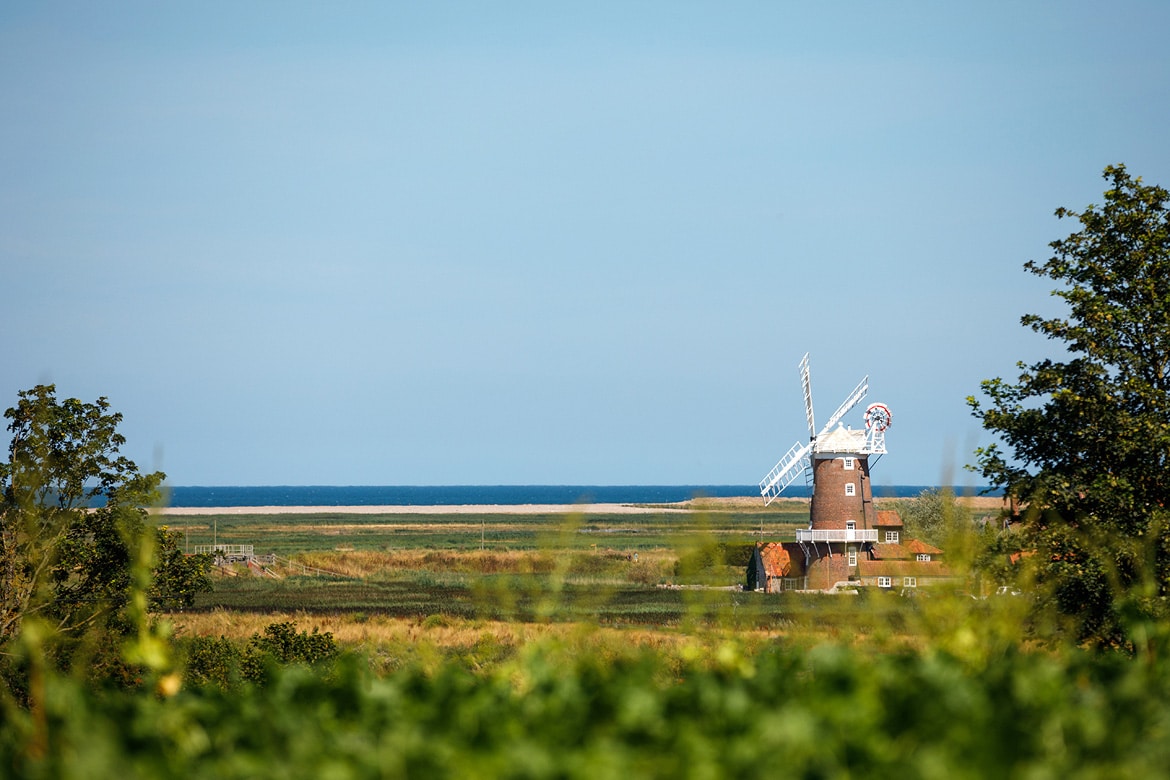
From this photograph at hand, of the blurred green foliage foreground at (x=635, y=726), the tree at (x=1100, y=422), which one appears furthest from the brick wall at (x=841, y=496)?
the blurred green foliage foreground at (x=635, y=726)

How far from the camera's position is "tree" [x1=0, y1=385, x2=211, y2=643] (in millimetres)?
21297

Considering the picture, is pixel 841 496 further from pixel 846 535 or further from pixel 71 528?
pixel 71 528

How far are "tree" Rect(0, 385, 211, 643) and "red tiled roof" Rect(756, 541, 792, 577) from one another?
46931 millimetres

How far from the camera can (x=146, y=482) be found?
2316 centimetres

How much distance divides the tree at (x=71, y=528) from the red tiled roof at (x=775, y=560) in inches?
1848

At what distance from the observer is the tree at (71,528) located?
21.3 m

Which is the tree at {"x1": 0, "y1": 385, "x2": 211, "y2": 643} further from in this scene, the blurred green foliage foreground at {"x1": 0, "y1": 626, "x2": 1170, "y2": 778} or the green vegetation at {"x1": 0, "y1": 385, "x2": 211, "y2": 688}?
the blurred green foliage foreground at {"x1": 0, "y1": 626, "x2": 1170, "y2": 778}

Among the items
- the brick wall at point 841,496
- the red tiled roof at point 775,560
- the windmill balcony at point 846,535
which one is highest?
the brick wall at point 841,496

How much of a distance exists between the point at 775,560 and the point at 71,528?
49516 millimetres

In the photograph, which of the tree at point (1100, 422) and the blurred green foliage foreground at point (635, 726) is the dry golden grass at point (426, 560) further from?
the blurred green foliage foreground at point (635, 726)

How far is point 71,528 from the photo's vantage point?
2252 cm

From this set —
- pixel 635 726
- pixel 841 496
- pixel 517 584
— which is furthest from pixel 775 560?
pixel 635 726


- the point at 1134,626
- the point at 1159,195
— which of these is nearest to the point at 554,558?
the point at 1134,626

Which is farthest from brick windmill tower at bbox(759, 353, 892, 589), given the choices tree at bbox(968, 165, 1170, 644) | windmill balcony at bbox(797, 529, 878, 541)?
tree at bbox(968, 165, 1170, 644)
